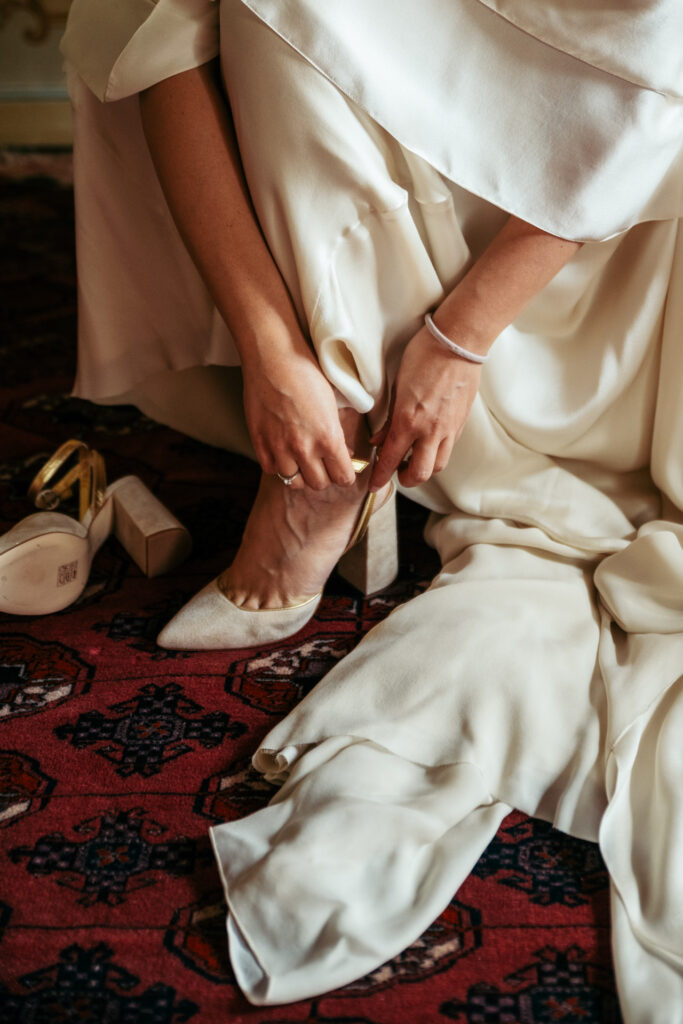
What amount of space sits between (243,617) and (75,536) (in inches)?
7.8

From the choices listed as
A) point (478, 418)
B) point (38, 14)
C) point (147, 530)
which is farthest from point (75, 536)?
point (38, 14)

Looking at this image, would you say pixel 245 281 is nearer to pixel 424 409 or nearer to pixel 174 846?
pixel 424 409

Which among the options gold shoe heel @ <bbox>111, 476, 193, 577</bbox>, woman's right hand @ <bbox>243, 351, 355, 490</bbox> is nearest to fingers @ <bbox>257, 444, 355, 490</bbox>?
woman's right hand @ <bbox>243, 351, 355, 490</bbox>

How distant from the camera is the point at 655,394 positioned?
979 millimetres

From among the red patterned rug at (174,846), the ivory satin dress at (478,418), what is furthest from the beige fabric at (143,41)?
the red patterned rug at (174,846)

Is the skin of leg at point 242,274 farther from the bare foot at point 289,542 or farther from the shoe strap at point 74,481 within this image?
the shoe strap at point 74,481

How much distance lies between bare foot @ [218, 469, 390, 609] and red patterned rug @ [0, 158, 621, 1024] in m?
0.06

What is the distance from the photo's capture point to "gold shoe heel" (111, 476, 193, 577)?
41.8 inches

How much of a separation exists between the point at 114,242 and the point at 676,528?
2.25 feet

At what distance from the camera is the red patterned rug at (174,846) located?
0.61 m

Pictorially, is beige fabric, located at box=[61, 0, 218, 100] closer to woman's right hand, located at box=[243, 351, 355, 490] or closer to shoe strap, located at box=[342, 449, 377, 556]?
woman's right hand, located at box=[243, 351, 355, 490]

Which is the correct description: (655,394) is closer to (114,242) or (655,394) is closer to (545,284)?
(545,284)

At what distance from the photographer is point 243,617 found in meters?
0.95

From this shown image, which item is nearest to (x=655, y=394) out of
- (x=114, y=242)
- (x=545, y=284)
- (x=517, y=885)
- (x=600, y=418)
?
(x=600, y=418)
